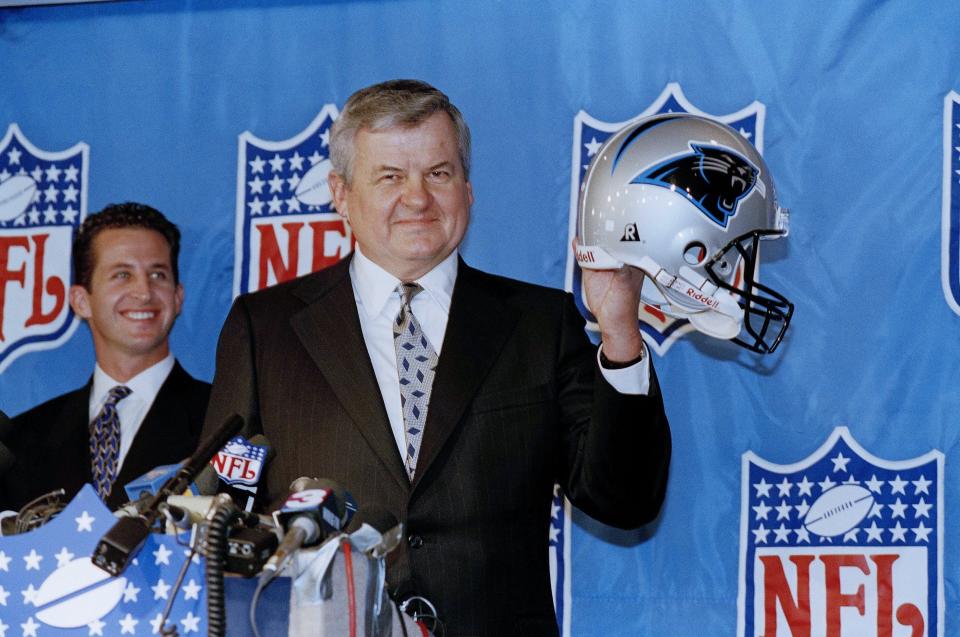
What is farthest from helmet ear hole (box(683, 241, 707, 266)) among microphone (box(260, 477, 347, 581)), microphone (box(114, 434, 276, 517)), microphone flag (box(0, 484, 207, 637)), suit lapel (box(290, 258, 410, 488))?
microphone flag (box(0, 484, 207, 637))

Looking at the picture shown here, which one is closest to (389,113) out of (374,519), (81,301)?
(374,519)

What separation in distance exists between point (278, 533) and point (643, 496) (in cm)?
117

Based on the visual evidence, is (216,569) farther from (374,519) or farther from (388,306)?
(388,306)

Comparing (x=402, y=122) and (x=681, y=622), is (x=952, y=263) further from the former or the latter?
(x=402, y=122)

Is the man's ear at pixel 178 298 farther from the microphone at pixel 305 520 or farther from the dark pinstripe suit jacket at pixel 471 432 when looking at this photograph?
the microphone at pixel 305 520

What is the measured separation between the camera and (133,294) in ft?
14.2

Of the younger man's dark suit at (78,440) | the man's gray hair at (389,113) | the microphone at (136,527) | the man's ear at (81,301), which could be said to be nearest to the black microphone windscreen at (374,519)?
the microphone at (136,527)

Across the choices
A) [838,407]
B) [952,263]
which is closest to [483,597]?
[838,407]

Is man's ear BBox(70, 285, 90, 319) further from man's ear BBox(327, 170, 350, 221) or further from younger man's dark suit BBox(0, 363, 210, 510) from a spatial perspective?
man's ear BBox(327, 170, 350, 221)

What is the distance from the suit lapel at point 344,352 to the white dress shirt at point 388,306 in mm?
38

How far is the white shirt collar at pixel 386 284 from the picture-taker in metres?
3.22

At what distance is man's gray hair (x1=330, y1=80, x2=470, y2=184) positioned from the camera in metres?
3.19

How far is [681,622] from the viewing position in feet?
12.5

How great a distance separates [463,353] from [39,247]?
2.00 metres
